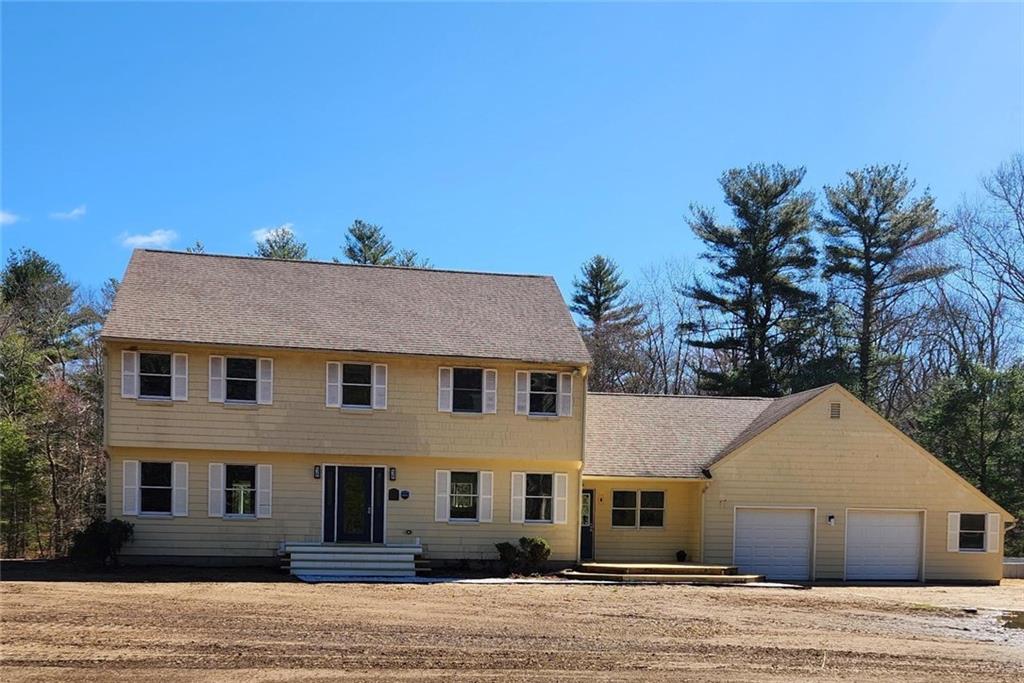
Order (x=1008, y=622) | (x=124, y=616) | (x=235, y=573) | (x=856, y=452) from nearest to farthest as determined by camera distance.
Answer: (x=124, y=616) → (x=1008, y=622) → (x=235, y=573) → (x=856, y=452)

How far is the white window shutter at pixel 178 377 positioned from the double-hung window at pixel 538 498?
27.0 feet

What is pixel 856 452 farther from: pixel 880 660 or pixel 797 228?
pixel 797 228

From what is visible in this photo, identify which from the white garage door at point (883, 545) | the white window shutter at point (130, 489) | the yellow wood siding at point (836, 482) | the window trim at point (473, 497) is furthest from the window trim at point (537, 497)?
the white window shutter at point (130, 489)

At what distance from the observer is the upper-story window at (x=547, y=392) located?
916 inches

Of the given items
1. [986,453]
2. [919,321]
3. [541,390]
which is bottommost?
[986,453]

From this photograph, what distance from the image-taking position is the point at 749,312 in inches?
1629

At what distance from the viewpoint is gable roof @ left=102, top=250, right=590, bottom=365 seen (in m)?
22.1

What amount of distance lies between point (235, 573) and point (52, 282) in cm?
2458

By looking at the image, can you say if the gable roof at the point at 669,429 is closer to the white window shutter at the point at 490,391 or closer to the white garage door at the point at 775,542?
the white garage door at the point at 775,542

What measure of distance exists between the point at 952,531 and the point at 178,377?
19572mm

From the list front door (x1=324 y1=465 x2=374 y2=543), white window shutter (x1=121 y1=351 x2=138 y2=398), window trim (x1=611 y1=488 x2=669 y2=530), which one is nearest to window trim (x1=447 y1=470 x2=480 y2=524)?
front door (x1=324 y1=465 x2=374 y2=543)

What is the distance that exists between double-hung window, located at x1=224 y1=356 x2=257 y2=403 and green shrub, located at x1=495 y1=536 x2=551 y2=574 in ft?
22.2

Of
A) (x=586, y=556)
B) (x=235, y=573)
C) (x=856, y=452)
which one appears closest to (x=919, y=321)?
(x=856, y=452)

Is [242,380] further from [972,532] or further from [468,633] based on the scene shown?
[972,532]
